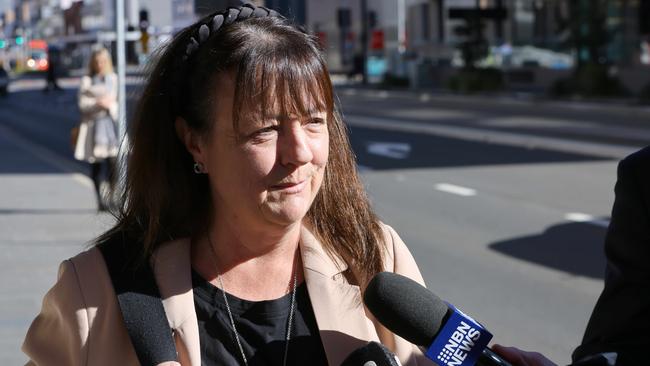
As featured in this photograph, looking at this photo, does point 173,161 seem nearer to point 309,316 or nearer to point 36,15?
point 309,316

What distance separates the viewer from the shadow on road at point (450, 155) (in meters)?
19.0

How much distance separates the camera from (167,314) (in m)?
2.27

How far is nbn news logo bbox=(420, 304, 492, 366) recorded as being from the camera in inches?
71.7

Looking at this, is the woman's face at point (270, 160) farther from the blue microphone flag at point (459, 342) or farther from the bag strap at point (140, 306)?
the blue microphone flag at point (459, 342)

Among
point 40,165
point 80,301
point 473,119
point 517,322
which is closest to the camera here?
point 80,301

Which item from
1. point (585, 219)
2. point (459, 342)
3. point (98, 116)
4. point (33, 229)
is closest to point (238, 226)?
point (459, 342)

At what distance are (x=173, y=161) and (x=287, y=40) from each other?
14.6 inches

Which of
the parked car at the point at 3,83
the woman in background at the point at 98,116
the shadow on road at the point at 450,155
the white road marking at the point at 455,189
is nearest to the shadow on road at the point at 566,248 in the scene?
the white road marking at the point at 455,189

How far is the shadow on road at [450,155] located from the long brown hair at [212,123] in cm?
1494

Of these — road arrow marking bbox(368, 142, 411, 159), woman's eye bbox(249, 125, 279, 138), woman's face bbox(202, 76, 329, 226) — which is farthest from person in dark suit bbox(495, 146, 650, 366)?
road arrow marking bbox(368, 142, 411, 159)

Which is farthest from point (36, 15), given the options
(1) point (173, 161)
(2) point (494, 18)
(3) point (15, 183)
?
(1) point (173, 161)

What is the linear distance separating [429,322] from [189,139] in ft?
2.47

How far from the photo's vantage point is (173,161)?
8.27 ft

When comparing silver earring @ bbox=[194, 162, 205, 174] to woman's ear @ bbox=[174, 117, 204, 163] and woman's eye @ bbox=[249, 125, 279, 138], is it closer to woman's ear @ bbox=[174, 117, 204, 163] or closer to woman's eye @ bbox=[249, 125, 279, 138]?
woman's ear @ bbox=[174, 117, 204, 163]
